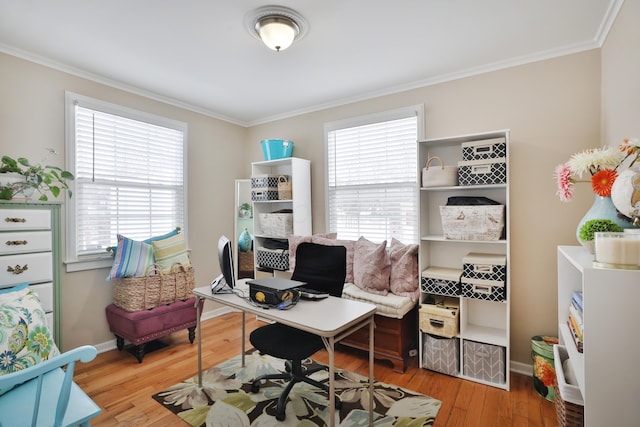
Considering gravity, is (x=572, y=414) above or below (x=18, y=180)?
below

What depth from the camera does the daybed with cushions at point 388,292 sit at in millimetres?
2734

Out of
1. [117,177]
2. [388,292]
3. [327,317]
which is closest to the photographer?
[327,317]

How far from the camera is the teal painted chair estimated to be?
1.14 metres

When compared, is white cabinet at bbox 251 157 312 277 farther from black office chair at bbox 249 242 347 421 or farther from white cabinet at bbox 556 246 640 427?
white cabinet at bbox 556 246 640 427

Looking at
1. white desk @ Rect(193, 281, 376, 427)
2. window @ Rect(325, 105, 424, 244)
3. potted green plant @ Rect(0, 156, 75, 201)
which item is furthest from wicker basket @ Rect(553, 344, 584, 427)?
potted green plant @ Rect(0, 156, 75, 201)

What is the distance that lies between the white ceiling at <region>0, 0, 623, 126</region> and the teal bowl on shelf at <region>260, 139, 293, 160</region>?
2.19 ft

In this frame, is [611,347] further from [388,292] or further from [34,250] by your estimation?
[34,250]

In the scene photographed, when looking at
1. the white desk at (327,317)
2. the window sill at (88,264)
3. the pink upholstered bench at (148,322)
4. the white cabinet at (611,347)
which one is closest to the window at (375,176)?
the white desk at (327,317)

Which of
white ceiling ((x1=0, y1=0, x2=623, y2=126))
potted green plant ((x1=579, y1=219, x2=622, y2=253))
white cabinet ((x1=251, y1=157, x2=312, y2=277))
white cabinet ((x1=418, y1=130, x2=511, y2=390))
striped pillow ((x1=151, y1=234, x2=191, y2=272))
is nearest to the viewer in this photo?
potted green plant ((x1=579, y1=219, x2=622, y2=253))

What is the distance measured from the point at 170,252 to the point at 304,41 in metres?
2.42

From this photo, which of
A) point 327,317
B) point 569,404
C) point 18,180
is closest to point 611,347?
point 569,404

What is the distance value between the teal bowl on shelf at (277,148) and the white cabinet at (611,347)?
10.5ft

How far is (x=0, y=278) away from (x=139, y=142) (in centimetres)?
178

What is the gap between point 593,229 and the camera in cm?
151
